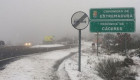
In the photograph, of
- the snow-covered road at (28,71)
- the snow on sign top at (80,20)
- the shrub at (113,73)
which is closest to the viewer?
the snow-covered road at (28,71)

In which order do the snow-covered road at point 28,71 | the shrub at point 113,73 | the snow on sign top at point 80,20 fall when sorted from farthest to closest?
the snow on sign top at point 80,20 < the shrub at point 113,73 < the snow-covered road at point 28,71

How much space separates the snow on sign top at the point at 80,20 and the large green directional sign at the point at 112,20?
23.3 inches

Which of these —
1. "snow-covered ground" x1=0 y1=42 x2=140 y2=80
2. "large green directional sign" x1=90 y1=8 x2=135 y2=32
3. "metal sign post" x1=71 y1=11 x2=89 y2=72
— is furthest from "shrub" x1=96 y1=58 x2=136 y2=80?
"metal sign post" x1=71 y1=11 x2=89 y2=72

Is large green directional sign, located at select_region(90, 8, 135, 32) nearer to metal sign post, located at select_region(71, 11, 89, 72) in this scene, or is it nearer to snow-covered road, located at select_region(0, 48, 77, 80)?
metal sign post, located at select_region(71, 11, 89, 72)

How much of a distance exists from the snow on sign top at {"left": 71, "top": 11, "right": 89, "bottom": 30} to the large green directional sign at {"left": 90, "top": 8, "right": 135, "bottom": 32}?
592mm

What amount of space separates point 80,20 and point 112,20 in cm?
162

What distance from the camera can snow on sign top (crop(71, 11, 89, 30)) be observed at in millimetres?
11578

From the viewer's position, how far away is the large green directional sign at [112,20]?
11641 millimetres

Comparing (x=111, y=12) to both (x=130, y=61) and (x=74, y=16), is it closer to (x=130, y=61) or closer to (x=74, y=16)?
(x=74, y=16)

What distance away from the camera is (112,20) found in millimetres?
11820

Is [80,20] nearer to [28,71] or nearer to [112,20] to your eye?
[112,20]

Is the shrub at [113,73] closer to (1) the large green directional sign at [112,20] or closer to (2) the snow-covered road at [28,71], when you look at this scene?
(1) the large green directional sign at [112,20]

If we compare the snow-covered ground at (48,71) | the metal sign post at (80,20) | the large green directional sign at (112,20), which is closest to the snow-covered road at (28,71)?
the snow-covered ground at (48,71)

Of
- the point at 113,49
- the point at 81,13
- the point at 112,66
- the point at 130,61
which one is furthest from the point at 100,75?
the point at 113,49
